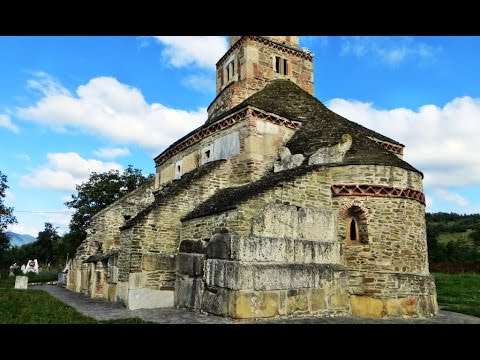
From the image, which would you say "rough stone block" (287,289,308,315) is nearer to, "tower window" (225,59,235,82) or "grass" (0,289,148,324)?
"grass" (0,289,148,324)

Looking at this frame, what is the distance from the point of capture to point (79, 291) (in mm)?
19594

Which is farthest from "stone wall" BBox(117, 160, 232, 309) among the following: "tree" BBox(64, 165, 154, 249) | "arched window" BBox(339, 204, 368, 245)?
→ "tree" BBox(64, 165, 154, 249)

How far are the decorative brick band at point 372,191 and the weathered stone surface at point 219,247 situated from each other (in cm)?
398

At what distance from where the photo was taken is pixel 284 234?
1084cm

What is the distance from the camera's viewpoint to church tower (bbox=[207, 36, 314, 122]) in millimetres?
20797

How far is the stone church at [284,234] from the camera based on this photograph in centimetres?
1029

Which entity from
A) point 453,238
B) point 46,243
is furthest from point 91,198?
point 453,238

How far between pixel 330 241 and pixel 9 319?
28.9 ft

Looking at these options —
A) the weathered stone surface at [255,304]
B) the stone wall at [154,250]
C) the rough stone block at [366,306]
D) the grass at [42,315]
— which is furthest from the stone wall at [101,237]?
the rough stone block at [366,306]

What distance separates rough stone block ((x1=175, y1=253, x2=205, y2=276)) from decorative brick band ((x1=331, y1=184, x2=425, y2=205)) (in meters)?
4.69

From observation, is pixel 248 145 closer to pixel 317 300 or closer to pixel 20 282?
pixel 317 300
